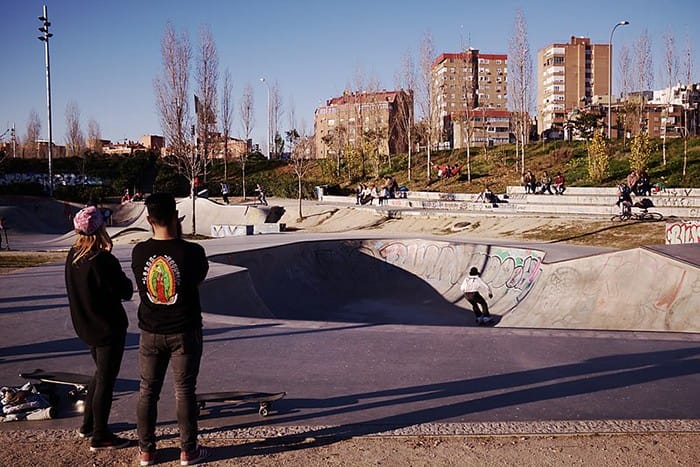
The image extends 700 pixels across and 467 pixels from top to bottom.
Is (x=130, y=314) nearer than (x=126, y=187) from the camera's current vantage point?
Yes

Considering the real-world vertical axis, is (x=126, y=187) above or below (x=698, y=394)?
above

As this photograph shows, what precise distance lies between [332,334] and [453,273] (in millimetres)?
9124

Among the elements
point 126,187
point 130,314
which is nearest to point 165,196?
point 130,314

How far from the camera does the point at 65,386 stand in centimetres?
520

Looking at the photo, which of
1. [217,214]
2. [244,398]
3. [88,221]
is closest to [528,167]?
[217,214]

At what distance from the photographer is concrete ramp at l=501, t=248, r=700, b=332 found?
30.3 feet

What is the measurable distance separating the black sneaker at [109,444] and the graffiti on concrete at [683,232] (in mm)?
14773

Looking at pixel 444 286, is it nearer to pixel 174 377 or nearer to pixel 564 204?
pixel 564 204

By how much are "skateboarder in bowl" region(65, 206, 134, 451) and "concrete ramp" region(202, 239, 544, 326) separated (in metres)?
6.88

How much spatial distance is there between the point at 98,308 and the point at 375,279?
13299 millimetres

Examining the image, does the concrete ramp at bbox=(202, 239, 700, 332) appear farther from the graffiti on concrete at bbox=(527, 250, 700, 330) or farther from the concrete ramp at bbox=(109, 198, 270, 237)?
the concrete ramp at bbox=(109, 198, 270, 237)

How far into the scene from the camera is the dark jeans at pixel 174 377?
3.62m

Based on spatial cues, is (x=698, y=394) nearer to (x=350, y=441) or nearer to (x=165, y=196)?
(x=350, y=441)

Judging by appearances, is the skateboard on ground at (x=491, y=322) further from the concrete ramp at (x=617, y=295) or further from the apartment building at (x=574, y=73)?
the apartment building at (x=574, y=73)
